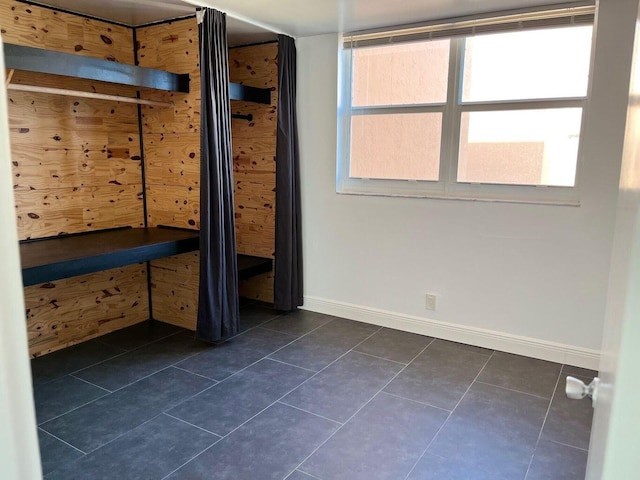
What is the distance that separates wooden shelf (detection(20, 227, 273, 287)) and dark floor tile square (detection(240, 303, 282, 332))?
1.24 ft

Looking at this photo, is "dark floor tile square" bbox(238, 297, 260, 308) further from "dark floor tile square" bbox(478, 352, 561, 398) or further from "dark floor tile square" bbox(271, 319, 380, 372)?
"dark floor tile square" bbox(478, 352, 561, 398)

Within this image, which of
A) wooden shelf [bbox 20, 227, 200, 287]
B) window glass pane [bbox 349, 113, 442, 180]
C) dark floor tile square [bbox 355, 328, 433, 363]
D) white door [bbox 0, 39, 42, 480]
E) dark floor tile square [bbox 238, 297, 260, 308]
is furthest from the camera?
dark floor tile square [bbox 238, 297, 260, 308]

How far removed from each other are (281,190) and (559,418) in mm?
2502

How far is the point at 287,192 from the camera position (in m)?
3.84

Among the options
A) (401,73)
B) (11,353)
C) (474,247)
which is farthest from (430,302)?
(11,353)

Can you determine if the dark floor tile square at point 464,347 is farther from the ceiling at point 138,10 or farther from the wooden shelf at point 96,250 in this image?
the ceiling at point 138,10

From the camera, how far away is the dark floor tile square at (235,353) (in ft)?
9.68

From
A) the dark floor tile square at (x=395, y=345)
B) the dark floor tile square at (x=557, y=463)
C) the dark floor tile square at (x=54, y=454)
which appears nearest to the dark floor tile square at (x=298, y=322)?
the dark floor tile square at (x=395, y=345)

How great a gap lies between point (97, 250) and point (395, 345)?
6.85 ft

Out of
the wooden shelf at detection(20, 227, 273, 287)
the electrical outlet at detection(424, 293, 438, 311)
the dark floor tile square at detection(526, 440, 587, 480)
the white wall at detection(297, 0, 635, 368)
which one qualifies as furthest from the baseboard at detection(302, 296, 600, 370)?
the dark floor tile square at detection(526, 440, 587, 480)

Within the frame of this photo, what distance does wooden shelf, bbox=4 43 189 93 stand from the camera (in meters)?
2.35

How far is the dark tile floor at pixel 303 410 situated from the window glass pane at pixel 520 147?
1.24 meters

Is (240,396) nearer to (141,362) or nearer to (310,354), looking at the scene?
(310,354)

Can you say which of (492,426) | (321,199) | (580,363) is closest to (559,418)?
(492,426)
